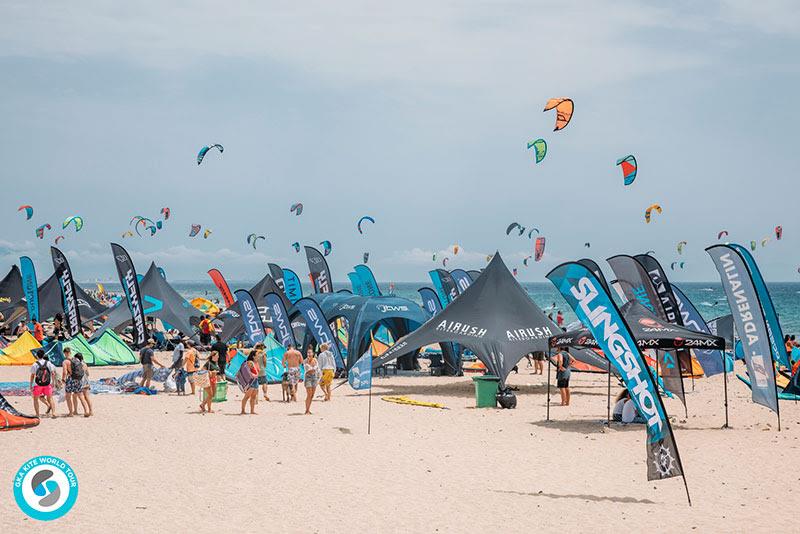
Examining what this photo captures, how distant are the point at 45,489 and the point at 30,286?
26.4 meters

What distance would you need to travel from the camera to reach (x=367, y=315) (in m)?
23.9

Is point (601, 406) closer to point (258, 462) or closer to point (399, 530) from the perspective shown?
point (258, 462)

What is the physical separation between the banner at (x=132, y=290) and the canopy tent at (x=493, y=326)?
31.9 feet

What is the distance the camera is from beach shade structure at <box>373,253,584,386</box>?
19344 mm

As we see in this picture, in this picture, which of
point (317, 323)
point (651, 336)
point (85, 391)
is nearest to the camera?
point (651, 336)

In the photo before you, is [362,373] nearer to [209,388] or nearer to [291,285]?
[209,388]

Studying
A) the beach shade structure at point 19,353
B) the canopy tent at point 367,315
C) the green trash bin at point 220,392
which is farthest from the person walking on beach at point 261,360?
the beach shade structure at point 19,353

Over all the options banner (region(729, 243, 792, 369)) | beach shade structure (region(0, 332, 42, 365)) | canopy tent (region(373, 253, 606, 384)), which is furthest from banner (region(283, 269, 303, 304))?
banner (region(729, 243, 792, 369))

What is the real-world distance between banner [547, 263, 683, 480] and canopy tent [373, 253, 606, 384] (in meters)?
7.73

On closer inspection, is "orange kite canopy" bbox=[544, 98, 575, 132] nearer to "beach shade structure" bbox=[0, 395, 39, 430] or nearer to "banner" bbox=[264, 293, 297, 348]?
"banner" bbox=[264, 293, 297, 348]

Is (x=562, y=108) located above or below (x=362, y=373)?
above

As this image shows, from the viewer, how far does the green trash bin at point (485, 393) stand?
18.1m

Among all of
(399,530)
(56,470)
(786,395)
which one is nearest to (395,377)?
(786,395)

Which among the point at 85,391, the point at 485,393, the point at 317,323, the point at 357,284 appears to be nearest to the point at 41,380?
the point at 85,391
